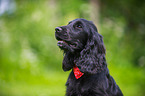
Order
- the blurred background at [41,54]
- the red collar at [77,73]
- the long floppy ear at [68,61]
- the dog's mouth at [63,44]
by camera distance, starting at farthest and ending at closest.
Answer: the blurred background at [41,54], the long floppy ear at [68,61], the red collar at [77,73], the dog's mouth at [63,44]

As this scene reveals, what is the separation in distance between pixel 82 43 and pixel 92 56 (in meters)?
0.25

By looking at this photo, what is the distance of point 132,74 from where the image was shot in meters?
7.71

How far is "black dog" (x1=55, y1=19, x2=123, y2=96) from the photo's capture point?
109 inches

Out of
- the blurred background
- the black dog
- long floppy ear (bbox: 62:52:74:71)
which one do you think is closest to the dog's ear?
the black dog

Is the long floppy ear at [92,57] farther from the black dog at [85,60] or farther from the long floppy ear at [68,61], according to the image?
the long floppy ear at [68,61]

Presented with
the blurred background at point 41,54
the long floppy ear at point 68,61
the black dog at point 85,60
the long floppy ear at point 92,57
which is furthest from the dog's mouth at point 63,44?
the blurred background at point 41,54

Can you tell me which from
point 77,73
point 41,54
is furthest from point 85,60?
point 41,54

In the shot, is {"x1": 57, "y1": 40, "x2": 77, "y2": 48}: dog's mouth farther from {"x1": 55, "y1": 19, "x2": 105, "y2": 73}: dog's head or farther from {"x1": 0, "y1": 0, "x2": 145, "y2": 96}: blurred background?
{"x1": 0, "y1": 0, "x2": 145, "y2": 96}: blurred background

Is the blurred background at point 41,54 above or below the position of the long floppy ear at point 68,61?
above

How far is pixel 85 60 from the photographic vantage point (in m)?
2.86

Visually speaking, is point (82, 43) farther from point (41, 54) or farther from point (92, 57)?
point (41, 54)

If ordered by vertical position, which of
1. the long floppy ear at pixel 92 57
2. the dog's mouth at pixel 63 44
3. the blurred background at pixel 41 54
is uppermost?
the blurred background at pixel 41 54

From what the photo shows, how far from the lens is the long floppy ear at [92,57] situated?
9.18 ft

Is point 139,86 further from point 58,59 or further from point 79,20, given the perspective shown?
point 79,20
